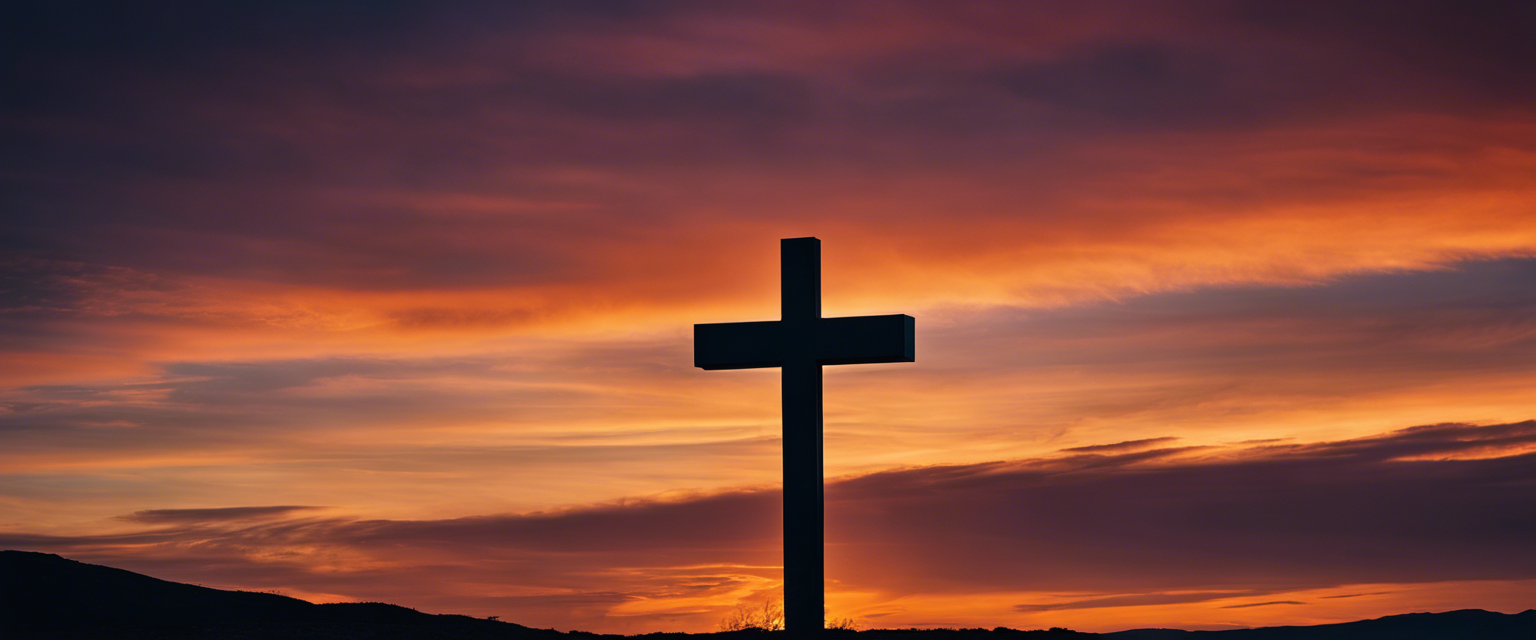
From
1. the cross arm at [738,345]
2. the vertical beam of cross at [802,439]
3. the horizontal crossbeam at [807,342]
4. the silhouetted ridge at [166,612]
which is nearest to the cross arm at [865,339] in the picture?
the horizontal crossbeam at [807,342]

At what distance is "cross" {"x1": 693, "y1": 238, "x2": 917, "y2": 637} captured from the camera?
16.6 meters

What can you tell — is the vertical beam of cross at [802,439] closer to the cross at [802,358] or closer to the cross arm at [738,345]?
the cross at [802,358]

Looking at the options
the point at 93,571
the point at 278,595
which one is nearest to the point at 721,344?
the point at 278,595

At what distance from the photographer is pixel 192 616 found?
58.3ft

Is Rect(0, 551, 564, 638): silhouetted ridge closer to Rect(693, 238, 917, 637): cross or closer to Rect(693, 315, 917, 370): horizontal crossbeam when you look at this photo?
Rect(693, 238, 917, 637): cross

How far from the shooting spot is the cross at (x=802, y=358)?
655 inches

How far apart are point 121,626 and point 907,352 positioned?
10.00 metres

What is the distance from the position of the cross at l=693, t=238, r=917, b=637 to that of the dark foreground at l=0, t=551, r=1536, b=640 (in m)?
0.69

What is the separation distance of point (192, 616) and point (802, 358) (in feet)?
27.2

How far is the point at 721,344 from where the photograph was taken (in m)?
17.7

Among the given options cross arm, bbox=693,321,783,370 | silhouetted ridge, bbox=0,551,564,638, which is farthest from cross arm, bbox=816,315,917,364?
silhouetted ridge, bbox=0,551,564,638

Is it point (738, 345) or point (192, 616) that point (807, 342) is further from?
point (192, 616)

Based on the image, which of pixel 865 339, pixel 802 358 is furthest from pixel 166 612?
pixel 865 339

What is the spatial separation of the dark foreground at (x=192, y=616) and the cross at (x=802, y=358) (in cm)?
69
